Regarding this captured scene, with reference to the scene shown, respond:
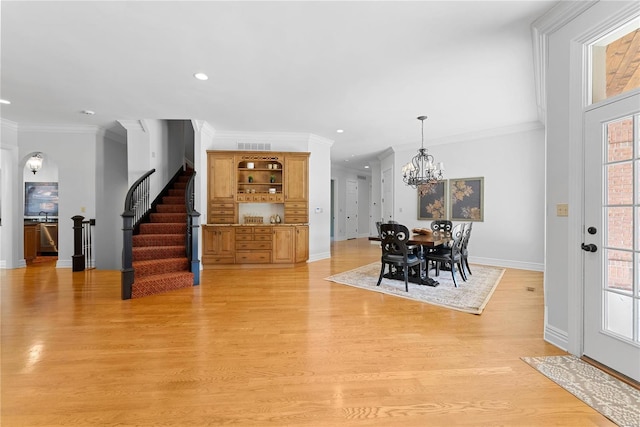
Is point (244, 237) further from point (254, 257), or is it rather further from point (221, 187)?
point (221, 187)

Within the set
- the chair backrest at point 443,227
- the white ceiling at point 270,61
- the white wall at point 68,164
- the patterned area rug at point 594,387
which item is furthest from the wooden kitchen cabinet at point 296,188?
the patterned area rug at point 594,387

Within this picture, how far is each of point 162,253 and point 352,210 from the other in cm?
808

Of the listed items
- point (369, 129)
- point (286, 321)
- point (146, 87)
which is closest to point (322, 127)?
point (369, 129)

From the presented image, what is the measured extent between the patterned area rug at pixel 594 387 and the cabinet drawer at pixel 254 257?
4.56 m

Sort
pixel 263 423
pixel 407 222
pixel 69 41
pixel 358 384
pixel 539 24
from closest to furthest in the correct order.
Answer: pixel 263 423 → pixel 358 384 → pixel 539 24 → pixel 69 41 → pixel 407 222

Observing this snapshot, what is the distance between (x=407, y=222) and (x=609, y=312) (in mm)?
5212

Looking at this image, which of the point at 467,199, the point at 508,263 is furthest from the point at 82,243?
the point at 508,263

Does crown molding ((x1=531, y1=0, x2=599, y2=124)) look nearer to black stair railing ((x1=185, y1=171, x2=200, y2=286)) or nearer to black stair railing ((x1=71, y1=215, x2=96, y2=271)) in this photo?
black stair railing ((x1=185, y1=171, x2=200, y2=286))

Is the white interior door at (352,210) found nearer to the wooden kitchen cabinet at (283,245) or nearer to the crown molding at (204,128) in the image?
the wooden kitchen cabinet at (283,245)

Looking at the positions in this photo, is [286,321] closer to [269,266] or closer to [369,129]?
[269,266]

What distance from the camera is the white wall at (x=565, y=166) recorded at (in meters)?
2.10

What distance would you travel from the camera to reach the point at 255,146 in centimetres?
611

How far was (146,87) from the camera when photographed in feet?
12.4

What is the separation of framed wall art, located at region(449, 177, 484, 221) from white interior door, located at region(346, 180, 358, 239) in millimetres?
5194
